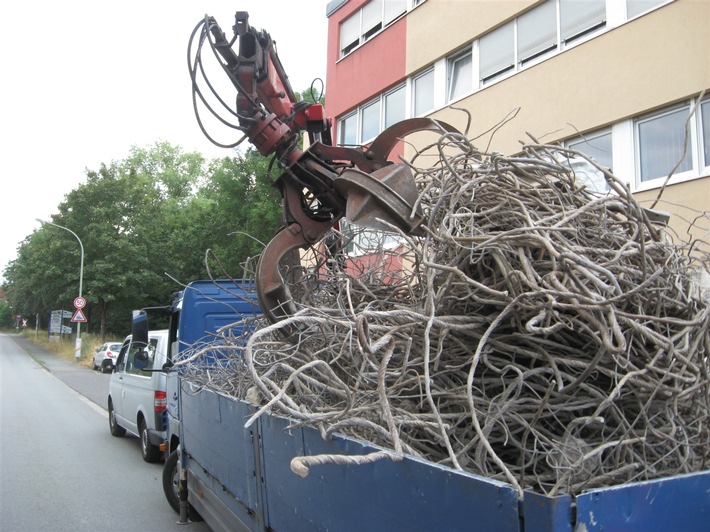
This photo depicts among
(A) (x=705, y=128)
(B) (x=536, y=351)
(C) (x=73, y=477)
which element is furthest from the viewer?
(A) (x=705, y=128)

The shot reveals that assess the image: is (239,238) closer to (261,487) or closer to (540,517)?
(261,487)

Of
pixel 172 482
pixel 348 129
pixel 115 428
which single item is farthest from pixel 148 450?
pixel 348 129

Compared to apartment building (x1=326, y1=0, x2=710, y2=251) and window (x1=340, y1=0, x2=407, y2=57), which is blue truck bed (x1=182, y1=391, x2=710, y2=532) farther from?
window (x1=340, y1=0, x2=407, y2=57)

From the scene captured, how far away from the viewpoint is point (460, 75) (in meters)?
13.1

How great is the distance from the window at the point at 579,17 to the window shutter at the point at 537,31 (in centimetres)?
20

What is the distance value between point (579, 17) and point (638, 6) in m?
1.15

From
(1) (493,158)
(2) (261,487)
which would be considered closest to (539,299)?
(1) (493,158)

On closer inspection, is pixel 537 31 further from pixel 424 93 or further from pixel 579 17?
pixel 424 93

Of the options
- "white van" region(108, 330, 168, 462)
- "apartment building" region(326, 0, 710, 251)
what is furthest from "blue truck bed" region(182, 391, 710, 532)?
"apartment building" region(326, 0, 710, 251)

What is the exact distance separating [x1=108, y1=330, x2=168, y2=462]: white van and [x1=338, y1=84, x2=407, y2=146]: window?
747 centimetres

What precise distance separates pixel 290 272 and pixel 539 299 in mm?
2141

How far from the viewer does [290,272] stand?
4070 mm

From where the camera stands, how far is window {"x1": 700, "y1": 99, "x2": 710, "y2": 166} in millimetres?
8031

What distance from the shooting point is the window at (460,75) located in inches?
504
